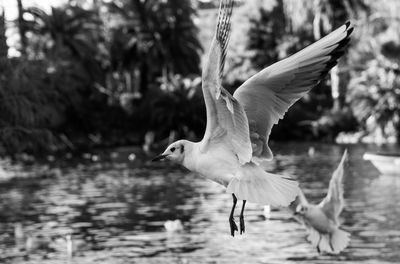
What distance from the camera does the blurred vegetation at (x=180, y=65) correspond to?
44.3 m

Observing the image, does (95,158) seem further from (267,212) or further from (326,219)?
(326,219)

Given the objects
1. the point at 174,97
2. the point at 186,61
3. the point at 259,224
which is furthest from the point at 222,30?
the point at 186,61

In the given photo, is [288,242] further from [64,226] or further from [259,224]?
[64,226]

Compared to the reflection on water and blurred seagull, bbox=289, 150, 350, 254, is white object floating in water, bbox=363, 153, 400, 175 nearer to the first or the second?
the reflection on water

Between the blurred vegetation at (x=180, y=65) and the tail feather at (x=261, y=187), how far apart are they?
1389 inches

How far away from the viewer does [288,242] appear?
49.4 feet

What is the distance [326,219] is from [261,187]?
4520mm

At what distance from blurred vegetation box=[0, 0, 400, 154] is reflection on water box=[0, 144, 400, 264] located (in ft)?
47.3

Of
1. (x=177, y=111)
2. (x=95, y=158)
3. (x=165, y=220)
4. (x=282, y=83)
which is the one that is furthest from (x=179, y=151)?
(x=177, y=111)

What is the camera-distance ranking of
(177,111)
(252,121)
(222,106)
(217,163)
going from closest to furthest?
(222,106), (217,163), (252,121), (177,111)

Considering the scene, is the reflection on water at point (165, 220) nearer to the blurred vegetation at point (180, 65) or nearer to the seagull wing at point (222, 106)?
the seagull wing at point (222, 106)

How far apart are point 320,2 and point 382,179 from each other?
2649cm

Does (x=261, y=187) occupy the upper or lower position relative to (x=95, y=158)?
upper

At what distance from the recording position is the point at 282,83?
802 cm
